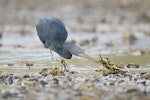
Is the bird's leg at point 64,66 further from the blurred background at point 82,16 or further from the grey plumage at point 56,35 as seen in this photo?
the blurred background at point 82,16

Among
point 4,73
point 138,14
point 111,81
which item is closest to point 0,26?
point 138,14

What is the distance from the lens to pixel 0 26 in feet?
65.0

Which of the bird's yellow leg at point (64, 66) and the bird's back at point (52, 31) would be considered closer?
the bird's back at point (52, 31)

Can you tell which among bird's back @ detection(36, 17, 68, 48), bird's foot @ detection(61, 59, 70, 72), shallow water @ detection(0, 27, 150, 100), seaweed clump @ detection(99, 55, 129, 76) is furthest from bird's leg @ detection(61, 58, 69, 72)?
seaweed clump @ detection(99, 55, 129, 76)

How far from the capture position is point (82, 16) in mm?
21516

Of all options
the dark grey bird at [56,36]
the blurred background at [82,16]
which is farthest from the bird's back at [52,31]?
the blurred background at [82,16]

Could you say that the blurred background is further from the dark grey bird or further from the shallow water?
the dark grey bird

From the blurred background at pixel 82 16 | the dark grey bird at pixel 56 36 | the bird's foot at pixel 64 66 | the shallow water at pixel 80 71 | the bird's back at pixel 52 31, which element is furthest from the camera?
the blurred background at pixel 82 16

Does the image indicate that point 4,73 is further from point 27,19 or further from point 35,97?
point 27,19

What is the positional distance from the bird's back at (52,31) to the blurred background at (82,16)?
8876 millimetres

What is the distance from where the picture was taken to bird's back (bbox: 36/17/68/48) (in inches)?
354

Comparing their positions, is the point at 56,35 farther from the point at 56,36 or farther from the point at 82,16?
the point at 82,16

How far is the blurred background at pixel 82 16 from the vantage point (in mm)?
19141

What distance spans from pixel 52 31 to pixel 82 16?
12.5 m
